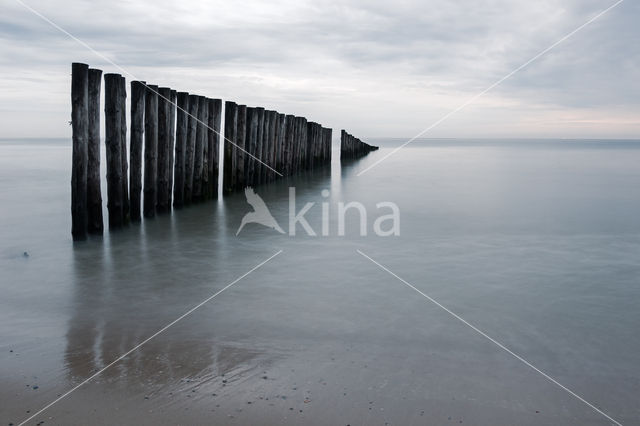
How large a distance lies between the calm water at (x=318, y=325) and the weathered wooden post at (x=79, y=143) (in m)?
0.34

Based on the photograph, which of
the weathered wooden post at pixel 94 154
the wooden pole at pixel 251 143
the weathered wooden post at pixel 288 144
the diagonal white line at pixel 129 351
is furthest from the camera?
the weathered wooden post at pixel 288 144

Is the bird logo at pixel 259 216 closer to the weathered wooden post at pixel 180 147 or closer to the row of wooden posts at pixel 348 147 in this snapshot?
the weathered wooden post at pixel 180 147

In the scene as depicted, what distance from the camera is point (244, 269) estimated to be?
18.2ft

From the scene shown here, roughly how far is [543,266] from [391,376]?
3431 mm

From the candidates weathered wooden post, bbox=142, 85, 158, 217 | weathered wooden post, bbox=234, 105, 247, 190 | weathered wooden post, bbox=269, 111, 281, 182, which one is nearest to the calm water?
weathered wooden post, bbox=142, 85, 158, 217

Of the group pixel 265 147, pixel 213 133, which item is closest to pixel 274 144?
pixel 265 147

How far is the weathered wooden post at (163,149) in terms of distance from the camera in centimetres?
839

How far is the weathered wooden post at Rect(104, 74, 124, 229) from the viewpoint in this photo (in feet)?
23.4

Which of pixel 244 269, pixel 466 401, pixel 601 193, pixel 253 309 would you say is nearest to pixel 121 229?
pixel 244 269

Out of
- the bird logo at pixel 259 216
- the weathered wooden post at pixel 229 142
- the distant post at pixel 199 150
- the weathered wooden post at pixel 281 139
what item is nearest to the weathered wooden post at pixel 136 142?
the bird logo at pixel 259 216

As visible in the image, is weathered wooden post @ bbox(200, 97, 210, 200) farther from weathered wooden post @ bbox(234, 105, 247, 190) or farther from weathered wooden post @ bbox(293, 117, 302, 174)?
weathered wooden post @ bbox(293, 117, 302, 174)

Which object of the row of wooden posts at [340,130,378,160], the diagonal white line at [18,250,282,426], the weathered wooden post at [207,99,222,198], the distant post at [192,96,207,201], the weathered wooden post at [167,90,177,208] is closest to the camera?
the diagonal white line at [18,250,282,426]

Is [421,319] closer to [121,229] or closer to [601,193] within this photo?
[121,229]

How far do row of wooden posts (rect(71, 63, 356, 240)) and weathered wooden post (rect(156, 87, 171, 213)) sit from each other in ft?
0.05
